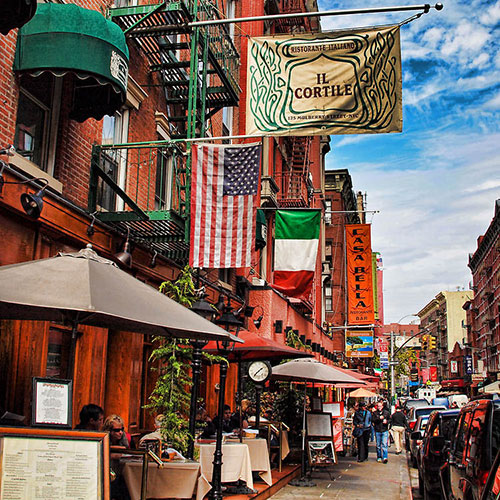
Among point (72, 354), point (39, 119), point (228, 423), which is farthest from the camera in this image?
point (228, 423)

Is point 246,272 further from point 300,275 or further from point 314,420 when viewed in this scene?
point 314,420

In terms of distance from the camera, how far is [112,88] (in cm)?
995

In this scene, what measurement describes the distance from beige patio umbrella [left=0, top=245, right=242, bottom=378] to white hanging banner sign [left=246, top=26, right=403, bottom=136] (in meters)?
5.47

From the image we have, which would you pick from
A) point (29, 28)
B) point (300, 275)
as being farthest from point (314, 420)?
point (29, 28)

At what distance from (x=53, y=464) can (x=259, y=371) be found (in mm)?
8972

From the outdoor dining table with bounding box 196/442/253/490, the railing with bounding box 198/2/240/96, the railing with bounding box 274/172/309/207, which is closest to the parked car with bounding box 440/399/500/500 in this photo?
the outdoor dining table with bounding box 196/442/253/490

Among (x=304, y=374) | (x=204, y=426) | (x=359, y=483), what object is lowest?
(x=359, y=483)

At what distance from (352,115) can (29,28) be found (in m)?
5.23

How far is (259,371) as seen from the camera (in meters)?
13.6

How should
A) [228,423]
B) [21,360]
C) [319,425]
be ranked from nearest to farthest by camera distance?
[21,360], [228,423], [319,425]

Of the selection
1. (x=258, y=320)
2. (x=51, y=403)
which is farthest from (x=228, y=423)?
(x=51, y=403)

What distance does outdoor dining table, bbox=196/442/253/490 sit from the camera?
35.6 feet

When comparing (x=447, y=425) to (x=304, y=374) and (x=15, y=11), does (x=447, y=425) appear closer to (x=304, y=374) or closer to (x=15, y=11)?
(x=304, y=374)

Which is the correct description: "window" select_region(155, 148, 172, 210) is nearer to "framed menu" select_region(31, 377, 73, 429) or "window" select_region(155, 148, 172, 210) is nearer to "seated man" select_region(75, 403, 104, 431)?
"seated man" select_region(75, 403, 104, 431)
